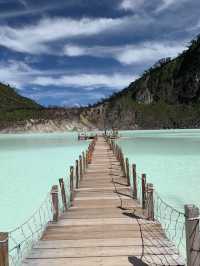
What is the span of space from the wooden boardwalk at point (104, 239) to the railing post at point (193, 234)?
3.30 ft

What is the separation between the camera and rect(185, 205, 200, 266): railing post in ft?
16.7

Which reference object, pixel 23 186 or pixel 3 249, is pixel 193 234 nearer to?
pixel 3 249

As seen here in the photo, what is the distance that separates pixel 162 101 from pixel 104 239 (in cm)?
15791

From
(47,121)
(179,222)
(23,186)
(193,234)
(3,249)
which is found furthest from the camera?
(47,121)

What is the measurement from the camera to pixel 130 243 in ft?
23.6

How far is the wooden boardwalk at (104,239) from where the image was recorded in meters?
6.36

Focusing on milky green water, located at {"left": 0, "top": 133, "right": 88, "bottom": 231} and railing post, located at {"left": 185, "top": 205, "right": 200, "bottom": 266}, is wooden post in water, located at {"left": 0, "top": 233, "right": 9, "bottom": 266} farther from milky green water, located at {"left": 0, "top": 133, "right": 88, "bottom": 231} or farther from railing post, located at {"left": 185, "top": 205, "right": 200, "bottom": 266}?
milky green water, located at {"left": 0, "top": 133, "right": 88, "bottom": 231}

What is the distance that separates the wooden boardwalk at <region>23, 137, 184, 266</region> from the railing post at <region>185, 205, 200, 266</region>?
3.30 ft

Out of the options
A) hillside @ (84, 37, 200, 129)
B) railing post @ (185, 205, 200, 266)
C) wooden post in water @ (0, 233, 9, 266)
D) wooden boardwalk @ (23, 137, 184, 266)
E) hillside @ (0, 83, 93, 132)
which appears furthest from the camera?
hillside @ (84, 37, 200, 129)

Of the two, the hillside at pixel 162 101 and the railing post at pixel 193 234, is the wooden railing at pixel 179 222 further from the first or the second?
A: the hillside at pixel 162 101

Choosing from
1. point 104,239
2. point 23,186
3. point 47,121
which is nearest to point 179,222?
point 104,239

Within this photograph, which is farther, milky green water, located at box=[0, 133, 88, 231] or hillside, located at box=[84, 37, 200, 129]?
hillside, located at box=[84, 37, 200, 129]

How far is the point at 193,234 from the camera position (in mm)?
5125

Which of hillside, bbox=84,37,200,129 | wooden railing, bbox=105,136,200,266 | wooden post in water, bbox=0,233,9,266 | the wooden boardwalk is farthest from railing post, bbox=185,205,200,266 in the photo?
hillside, bbox=84,37,200,129
